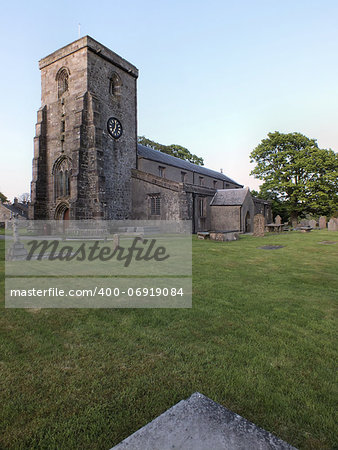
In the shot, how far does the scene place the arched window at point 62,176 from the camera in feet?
77.6

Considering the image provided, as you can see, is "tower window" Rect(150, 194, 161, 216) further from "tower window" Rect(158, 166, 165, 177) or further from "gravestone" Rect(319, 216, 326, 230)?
"gravestone" Rect(319, 216, 326, 230)

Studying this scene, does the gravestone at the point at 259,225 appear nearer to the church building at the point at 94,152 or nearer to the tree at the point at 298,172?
the church building at the point at 94,152

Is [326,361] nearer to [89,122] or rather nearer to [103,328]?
[103,328]

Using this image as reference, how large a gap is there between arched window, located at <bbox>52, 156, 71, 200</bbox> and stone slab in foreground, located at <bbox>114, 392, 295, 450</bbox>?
24.3 metres

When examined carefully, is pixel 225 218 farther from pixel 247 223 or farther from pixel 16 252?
pixel 16 252

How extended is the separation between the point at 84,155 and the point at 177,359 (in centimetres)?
2128

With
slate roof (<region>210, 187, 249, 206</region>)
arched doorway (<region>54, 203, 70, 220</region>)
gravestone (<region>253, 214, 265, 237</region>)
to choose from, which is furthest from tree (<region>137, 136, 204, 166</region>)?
gravestone (<region>253, 214, 265, 237</region>)

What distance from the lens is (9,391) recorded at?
2.54 meters

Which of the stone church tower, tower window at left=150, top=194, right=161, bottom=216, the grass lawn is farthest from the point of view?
tower window at left=150, top=194, right=161, bottom=216

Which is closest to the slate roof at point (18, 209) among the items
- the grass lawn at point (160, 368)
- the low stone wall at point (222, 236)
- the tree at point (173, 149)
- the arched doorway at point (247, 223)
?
the tree at point (173, 149)

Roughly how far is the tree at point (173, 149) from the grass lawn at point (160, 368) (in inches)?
1816

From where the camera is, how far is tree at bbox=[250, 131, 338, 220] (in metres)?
35.3

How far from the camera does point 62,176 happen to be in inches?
950

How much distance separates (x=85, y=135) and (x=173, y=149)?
31771 millimetres
